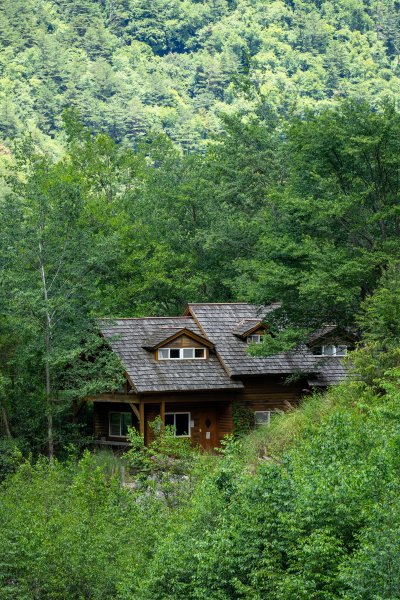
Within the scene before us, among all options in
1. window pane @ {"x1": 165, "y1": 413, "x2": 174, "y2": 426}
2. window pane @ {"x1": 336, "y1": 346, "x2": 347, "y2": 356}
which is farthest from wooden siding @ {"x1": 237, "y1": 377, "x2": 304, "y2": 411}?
window pane @ {"x1": 165, "y1": 413, "x2": 174, "y2": 426}

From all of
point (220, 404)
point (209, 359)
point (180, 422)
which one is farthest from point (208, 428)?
point (209, 359)

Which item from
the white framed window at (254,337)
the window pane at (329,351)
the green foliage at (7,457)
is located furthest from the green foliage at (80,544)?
the window pane at (329,351)

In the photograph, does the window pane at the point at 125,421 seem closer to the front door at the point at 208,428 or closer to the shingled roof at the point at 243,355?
the front door at the point at 208,428

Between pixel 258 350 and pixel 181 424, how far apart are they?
6.49 meters

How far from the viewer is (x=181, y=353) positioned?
51.0m

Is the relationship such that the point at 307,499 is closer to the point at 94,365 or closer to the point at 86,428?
the point at 94,365

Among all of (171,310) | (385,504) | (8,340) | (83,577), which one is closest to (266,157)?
(171,310)

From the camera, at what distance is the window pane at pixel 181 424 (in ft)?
168

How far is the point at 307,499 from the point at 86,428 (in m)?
29.5

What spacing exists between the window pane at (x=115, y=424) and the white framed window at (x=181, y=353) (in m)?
3.27

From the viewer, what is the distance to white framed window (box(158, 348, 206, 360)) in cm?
5059

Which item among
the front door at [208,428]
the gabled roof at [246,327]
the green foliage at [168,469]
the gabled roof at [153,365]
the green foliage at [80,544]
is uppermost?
the gabled roof at [246,327]

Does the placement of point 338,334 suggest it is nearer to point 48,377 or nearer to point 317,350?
point 317,350

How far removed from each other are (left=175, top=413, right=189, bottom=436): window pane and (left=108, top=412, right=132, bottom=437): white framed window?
184 centimetres
